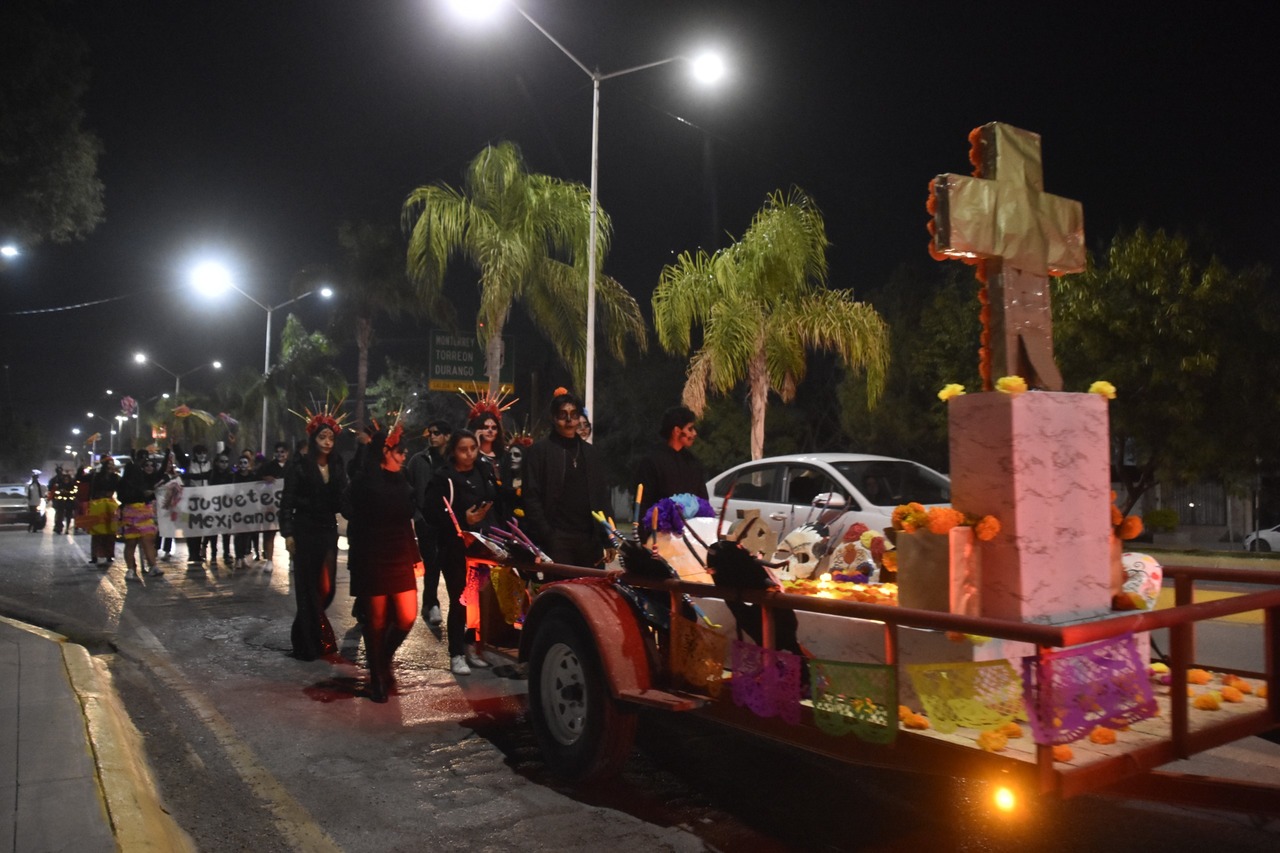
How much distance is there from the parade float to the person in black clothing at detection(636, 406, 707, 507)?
0.60m

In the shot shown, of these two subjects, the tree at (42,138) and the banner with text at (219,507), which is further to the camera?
the banner with text at (219,507)

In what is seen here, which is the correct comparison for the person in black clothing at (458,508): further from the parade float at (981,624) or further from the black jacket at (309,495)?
the parade float at (981,624)

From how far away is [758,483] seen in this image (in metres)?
10.5

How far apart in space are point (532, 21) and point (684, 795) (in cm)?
1200

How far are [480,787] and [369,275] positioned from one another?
27665 mm

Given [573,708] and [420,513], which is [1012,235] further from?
[420,513]

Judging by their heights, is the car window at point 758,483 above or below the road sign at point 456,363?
below

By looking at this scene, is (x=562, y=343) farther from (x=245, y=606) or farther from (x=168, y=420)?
(x=168, y=420)

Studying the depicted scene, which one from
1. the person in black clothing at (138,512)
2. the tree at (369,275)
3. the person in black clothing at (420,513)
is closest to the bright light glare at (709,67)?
the person in black clothing at (420,513)

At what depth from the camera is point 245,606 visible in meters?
11.5

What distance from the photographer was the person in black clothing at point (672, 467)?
6.25 metres

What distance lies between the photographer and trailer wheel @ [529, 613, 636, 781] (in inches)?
188

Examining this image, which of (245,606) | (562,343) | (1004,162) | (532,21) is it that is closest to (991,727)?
(1004,162)

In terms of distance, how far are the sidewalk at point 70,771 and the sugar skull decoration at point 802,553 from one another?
12.8 feet
